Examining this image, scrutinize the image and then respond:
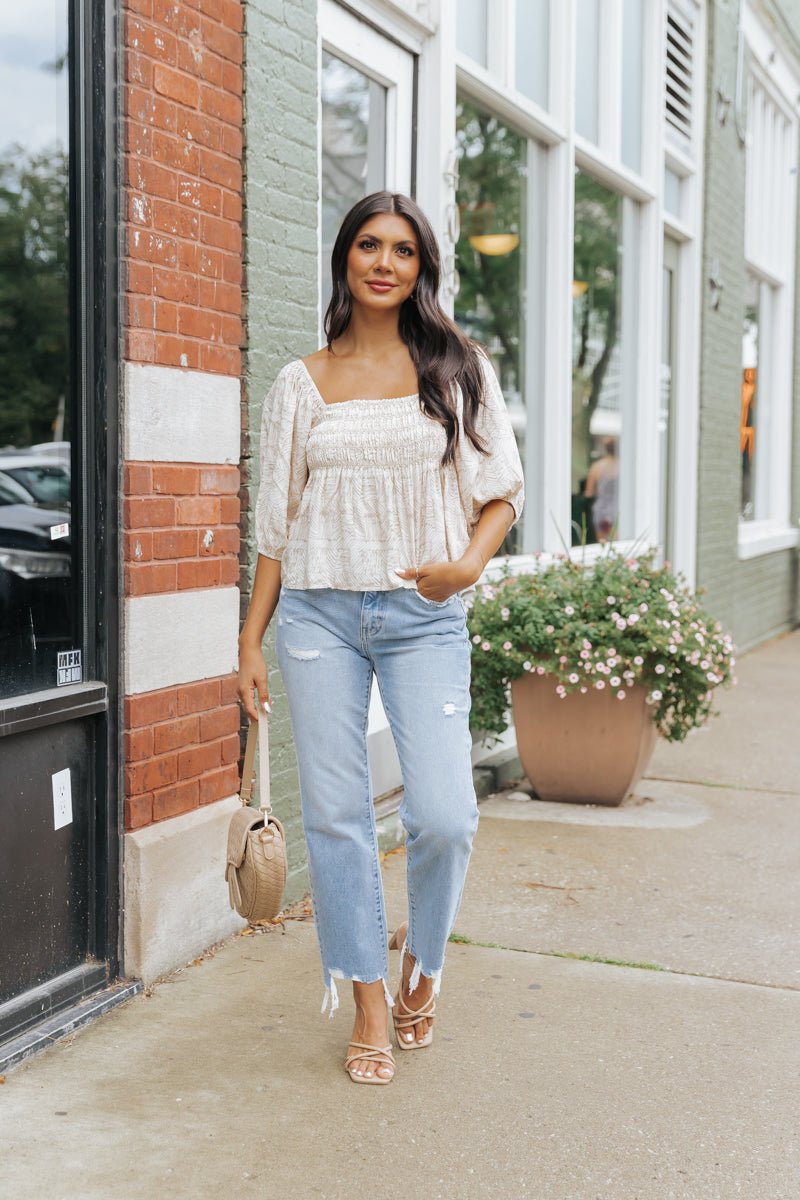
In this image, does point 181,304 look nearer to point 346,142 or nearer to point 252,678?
point 252,678

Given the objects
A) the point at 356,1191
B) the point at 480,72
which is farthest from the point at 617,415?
the point at 356,1191

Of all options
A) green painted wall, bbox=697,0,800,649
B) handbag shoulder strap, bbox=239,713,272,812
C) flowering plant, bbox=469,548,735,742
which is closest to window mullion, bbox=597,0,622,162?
green painted wall, bbox=697,0,800,649

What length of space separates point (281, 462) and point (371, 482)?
0.72 feet

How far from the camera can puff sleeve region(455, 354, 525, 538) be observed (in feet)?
10.6

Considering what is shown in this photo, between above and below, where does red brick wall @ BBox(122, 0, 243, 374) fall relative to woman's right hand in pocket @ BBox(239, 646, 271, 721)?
above

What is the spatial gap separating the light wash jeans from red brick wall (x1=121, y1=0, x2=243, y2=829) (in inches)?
28.1

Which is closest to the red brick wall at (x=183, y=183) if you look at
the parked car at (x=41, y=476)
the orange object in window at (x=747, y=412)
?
the parked car at (x=41, y=476)

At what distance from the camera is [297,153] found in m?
4.53

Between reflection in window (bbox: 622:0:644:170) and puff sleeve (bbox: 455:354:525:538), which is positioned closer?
puff sleeve (bbox: 455:354:525:538)

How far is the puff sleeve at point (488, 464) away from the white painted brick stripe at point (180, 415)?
98 centimetres

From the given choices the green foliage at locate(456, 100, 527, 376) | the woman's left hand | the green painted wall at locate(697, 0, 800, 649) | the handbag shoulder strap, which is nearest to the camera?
the woman's left hand

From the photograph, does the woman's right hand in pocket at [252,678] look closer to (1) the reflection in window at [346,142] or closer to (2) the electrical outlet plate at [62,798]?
(2) the electrical outlet plate at [62,798]

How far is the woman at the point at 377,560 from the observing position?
10.4ft

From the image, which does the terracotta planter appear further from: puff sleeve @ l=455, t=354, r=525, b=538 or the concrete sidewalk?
puff sleeve @ l=455, t=354, r=525, b=538
